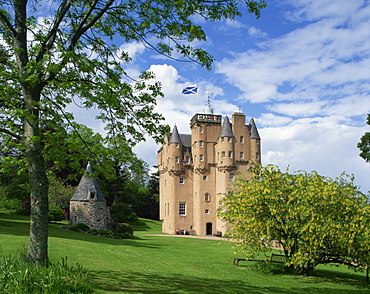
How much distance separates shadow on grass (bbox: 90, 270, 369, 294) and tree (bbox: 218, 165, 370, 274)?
97.7 inches

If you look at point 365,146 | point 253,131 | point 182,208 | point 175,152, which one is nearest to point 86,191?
point 175,152

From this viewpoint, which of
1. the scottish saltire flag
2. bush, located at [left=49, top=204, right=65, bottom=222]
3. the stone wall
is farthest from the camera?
the scottish saltire flag

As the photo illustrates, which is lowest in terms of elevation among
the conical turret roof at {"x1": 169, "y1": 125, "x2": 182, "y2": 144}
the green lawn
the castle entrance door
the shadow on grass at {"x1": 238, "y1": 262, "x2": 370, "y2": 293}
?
the castle entrance door

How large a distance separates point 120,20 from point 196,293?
836cm

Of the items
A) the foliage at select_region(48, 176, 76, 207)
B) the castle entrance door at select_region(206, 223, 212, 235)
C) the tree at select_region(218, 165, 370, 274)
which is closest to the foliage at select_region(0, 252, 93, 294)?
the tree at select_region(218, 165, 370, 274)

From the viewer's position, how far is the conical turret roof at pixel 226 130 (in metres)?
52.6

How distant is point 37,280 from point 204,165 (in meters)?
45.7

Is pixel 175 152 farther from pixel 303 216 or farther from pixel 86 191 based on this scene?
pixel 303 216

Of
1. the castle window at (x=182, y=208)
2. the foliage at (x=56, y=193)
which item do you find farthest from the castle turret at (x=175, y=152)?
the foliage at (x=56, y=193)

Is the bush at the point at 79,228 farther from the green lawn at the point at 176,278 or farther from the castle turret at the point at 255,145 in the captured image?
the castle turret at the point at 255,145

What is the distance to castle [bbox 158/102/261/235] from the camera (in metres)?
52.7

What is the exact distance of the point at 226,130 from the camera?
52781 mm

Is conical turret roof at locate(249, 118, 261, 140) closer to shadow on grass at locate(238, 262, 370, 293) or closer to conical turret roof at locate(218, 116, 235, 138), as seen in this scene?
conical turret roof at locate(218, 116, 235, 138)

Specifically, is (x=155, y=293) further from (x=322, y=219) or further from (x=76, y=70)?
(x=322, y=219)
